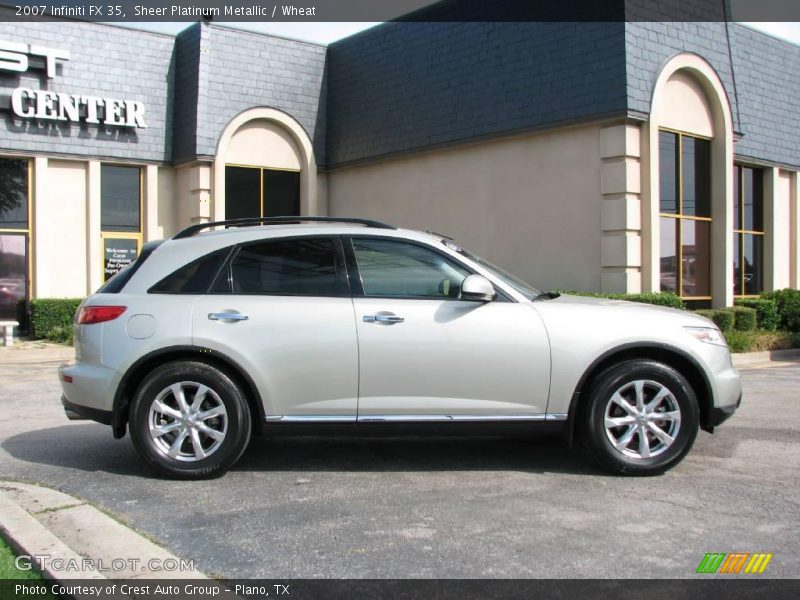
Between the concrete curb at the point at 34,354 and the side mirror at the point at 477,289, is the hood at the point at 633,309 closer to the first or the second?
the side mirror at the point at 477,289

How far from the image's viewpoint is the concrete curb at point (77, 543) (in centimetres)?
358

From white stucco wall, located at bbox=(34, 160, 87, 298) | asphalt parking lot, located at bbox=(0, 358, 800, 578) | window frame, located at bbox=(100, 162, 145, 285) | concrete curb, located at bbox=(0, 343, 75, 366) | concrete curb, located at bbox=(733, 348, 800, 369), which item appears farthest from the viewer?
window frame, located at bbox=(100, 162, 145, 285)

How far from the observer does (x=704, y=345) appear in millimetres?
5449

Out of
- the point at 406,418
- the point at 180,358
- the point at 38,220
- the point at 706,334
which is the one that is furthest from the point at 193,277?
the point at 38,220

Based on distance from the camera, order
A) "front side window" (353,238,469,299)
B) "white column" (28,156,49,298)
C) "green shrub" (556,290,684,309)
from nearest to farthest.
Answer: "front side window" (353,238,469,299)
"green shrub" (556,290,684,309)
"white column" (28,156,49,298)

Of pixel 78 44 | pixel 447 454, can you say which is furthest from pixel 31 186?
pixel 447 454

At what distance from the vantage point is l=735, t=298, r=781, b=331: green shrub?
52.8ft

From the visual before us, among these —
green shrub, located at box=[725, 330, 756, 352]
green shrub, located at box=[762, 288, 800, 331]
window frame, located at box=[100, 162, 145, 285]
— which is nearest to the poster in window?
window frame, located at box=[100, 162, 145, 285]

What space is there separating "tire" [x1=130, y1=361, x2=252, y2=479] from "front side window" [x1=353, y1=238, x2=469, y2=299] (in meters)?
1.18

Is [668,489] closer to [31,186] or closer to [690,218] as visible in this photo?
[690,218]

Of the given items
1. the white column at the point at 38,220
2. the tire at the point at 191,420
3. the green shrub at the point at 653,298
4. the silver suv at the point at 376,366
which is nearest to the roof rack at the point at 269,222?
the silver suv at the point at 376,366

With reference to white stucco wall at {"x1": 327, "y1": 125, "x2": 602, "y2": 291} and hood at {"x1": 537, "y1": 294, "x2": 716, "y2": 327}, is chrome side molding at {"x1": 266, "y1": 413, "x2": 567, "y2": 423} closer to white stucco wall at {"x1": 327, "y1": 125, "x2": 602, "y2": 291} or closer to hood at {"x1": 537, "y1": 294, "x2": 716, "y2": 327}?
hood at {"x1": 537, "y1": 294, "x2": 716, "y2": 327}

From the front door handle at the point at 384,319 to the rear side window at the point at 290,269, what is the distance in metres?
0.27

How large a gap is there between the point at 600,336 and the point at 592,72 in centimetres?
1021
